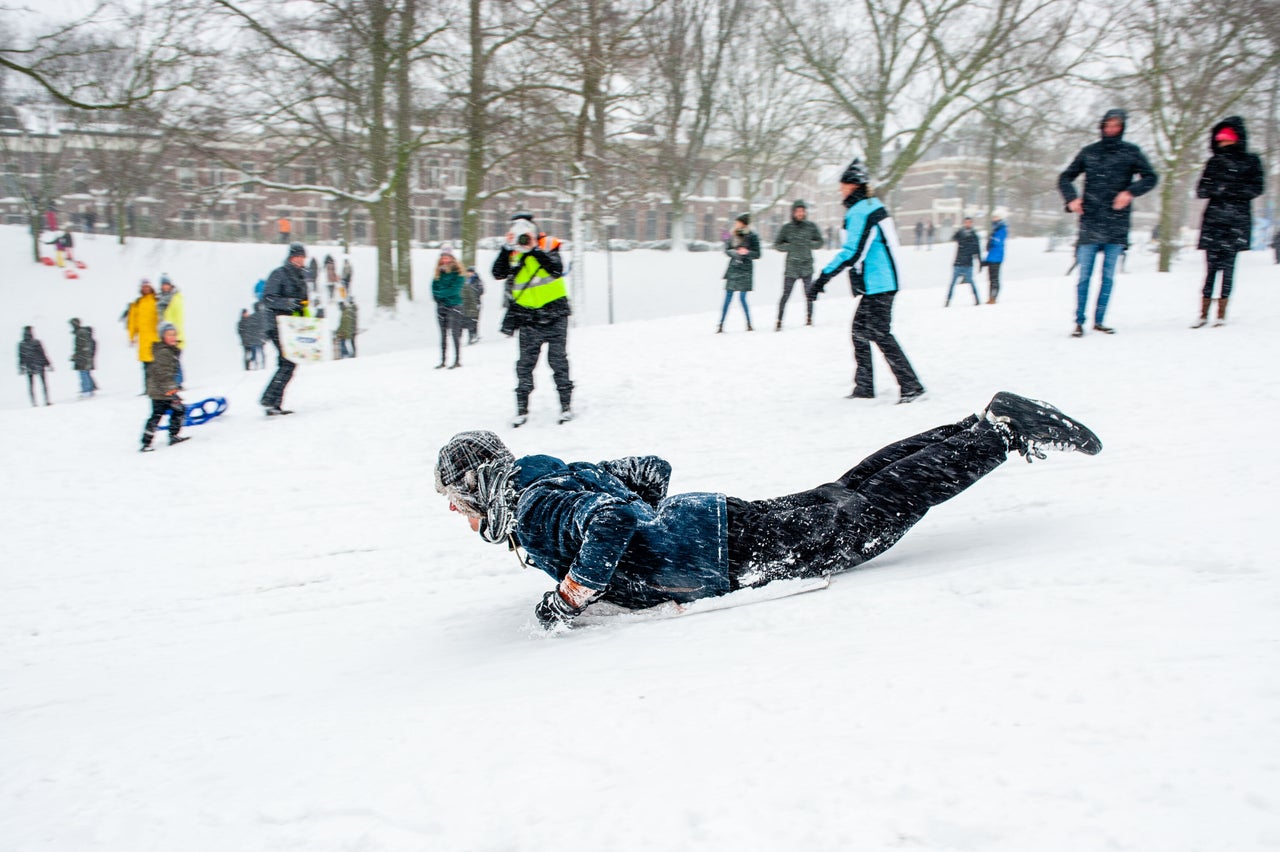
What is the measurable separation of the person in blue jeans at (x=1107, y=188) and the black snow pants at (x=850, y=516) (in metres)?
5.58

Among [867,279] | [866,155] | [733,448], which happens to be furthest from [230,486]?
[866,155]

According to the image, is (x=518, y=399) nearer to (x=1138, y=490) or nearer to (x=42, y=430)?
(x=1138, y=490)

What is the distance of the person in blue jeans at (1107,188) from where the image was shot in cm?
794

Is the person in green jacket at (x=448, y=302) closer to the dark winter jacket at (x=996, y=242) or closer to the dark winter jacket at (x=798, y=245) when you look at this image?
the dark winter jacket at (x=798, y=245)

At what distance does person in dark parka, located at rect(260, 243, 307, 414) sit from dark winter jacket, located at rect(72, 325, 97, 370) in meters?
11.0

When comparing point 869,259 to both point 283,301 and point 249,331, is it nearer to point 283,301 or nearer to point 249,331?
point 283,301

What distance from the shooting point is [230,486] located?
25.3 ft

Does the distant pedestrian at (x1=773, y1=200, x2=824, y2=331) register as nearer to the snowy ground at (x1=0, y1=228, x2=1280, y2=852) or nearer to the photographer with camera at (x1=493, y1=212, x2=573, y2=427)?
the snowy ground at (x1=0, y1=228, x2=1280, y2=852)

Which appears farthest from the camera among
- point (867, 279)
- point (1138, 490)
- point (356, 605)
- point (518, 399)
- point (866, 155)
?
point (866, 155)

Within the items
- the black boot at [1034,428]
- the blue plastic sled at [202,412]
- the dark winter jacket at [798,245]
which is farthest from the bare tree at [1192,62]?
the blue plastic sled at [202,412]

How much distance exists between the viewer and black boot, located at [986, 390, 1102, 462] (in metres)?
3.58

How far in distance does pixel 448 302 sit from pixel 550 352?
5409mm

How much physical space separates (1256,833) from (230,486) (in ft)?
25.7

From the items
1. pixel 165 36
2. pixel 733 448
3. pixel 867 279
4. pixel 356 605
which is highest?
pixel 165 36
